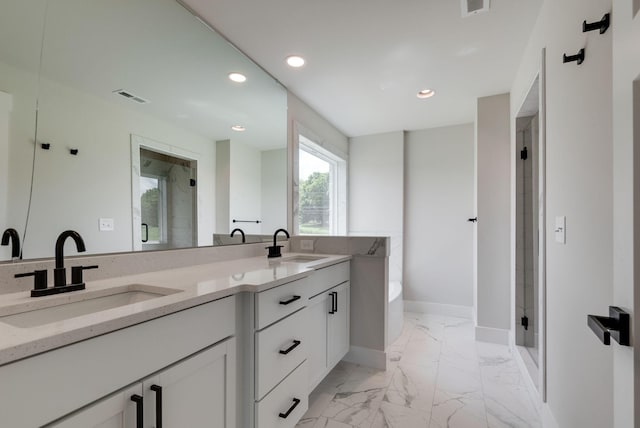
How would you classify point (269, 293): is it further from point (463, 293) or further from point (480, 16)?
point (463, 293)

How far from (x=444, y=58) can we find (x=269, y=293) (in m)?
2.08

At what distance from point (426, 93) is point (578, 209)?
1.95m

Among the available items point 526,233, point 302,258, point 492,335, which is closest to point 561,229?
point 526,233

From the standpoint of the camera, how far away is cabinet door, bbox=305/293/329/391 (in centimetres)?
176

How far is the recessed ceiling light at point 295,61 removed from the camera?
2184 mm

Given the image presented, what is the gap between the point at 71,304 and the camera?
1.02m

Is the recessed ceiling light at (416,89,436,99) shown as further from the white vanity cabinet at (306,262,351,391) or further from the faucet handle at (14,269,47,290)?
the faucet handle at (14,269,47,290)

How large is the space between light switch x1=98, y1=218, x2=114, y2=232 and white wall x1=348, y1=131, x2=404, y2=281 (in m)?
3.08

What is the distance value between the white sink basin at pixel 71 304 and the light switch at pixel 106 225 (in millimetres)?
325

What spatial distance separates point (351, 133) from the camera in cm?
401

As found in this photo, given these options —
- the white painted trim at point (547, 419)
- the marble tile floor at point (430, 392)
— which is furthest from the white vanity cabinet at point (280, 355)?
the white painted trim at point (547, 419)

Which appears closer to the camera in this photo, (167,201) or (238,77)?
(167,201)

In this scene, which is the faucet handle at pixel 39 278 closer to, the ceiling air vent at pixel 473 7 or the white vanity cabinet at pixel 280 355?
the white vanity cabinet at pixel 280 355

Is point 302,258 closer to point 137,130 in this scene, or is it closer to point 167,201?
point 167,201
